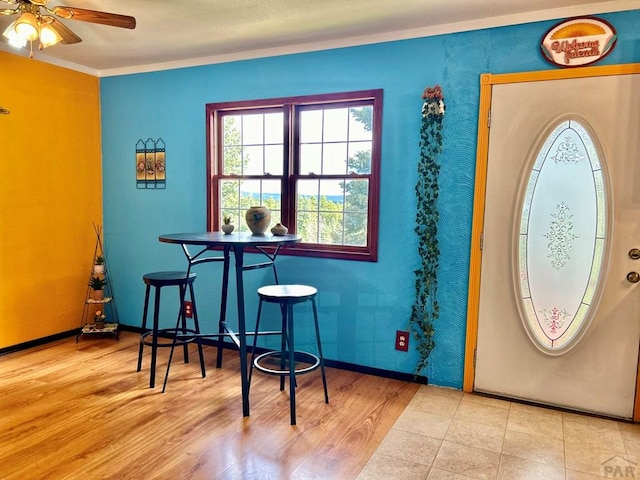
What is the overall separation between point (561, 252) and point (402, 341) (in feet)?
3.93

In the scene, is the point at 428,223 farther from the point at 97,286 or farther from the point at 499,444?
the point at 97,286

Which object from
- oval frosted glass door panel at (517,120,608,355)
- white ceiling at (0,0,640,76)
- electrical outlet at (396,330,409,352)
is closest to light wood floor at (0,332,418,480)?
electrical outlet at (396,330,409,352)

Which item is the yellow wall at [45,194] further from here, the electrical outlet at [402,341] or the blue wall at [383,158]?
the electrical outlet at [402,341]

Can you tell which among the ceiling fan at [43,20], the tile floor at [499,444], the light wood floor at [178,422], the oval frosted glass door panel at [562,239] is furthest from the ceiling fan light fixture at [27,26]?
the oval frosted glass door panel at [562,239]

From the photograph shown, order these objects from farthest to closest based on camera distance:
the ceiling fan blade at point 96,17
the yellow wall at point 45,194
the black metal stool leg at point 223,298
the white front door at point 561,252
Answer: the yellow wall at point 45,194
the black metal stool leg at point 223,298
the white front door at point 561,252
the ceiling fan blade at point 96,17

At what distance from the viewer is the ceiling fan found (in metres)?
2.26

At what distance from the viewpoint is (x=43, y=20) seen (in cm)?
237

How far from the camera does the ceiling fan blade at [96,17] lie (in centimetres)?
231

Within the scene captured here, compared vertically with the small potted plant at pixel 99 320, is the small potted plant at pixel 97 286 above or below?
above

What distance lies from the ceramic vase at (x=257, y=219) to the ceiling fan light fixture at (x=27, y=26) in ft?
4.98

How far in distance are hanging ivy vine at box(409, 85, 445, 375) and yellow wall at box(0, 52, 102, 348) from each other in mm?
3132

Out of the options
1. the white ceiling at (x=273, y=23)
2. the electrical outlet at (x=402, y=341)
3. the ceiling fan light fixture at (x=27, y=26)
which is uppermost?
the white ceiling at (x=273, y=23)

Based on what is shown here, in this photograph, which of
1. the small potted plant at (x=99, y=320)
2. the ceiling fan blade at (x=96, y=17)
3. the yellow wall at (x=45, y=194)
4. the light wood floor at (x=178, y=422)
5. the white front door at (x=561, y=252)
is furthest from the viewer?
the small potted plant at (x=99, y=320)

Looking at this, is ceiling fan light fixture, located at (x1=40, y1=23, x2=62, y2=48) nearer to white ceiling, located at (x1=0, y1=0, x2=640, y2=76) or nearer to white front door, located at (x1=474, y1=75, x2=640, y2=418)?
white ceiling, located at (x1=0, y1=0, x2=640, y2=76)
